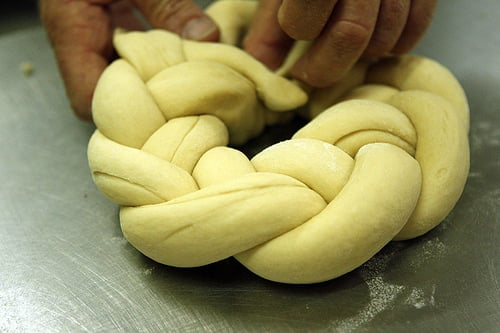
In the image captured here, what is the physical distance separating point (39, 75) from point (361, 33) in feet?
3.62

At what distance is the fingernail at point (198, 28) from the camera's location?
3.92 ft

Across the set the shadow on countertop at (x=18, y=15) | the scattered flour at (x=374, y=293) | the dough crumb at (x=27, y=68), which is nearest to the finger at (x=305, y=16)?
the scattered flour at (x=374, y=293)

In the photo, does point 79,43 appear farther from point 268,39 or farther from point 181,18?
point 268,39

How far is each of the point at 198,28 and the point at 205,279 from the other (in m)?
0.61

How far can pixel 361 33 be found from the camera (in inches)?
38.0

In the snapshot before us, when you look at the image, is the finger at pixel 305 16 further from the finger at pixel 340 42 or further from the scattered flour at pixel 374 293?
the scattered flour at pixel 374 293

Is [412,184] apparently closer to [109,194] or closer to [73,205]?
[109,194]

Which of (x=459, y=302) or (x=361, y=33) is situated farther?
(x=361, y=33)

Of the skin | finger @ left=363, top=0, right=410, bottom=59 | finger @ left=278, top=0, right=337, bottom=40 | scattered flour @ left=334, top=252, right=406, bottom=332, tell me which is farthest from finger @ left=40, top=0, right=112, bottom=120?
scattered flour @ left=334, top=252, right=406, bottom=332

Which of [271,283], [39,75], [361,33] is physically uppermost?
[361,33]

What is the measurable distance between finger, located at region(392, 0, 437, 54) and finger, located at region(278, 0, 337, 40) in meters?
0.24

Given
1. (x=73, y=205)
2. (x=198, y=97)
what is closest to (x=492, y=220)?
(x=198, y=97)

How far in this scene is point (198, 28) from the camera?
1.20 m

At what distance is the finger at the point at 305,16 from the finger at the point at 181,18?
0.29 m
